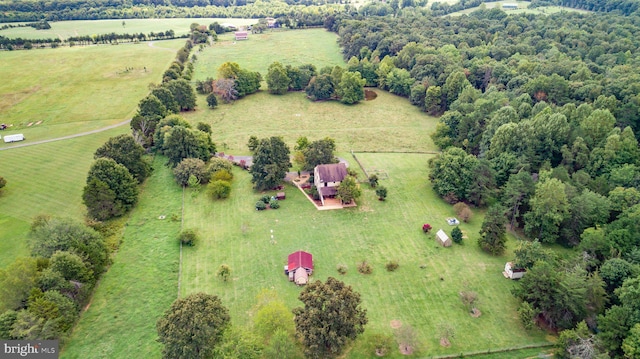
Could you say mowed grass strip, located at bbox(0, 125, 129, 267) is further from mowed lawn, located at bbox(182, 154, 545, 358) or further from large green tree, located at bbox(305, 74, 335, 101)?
large green tree, located at bbox(305, 74, 335, 101)

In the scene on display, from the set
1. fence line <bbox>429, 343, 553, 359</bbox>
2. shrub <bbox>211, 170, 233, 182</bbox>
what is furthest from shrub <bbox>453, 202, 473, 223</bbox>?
shrub <bbox>211, 170, 233, 182</bbox>

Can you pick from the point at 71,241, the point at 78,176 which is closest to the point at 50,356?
the point at 71,241

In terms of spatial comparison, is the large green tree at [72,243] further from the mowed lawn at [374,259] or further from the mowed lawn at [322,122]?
the mowed lawn at [322,122]

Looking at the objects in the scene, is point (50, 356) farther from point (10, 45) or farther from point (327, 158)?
point (10, 45)

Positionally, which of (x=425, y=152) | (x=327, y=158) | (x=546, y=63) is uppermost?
(x=546, y=63)

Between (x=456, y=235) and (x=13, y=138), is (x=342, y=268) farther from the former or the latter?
(x=13, y=138)

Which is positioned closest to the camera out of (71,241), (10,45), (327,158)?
(71,241)

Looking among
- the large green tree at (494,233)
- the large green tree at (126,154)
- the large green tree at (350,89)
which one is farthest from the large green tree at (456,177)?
the large green tree at (126,154)
